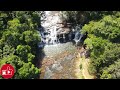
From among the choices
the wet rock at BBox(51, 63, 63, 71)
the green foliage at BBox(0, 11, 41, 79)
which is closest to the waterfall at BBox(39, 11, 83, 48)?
the green foliage at BBox(0, 11, 41, 79)

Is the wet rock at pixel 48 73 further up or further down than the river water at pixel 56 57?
further down

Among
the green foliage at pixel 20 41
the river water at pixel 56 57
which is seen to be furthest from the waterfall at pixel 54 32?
the green foliage at pixel 20 41

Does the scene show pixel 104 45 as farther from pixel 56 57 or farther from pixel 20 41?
pixel 20 41

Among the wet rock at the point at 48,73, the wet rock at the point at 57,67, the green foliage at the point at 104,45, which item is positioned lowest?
the wet rock at the point at 48,73

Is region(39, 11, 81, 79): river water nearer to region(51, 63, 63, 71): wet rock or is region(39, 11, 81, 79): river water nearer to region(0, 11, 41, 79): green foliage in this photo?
region(51, 63, 63, 71): wet rock

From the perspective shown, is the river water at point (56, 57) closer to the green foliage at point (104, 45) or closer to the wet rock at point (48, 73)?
the wet rock at point (48, 73)
